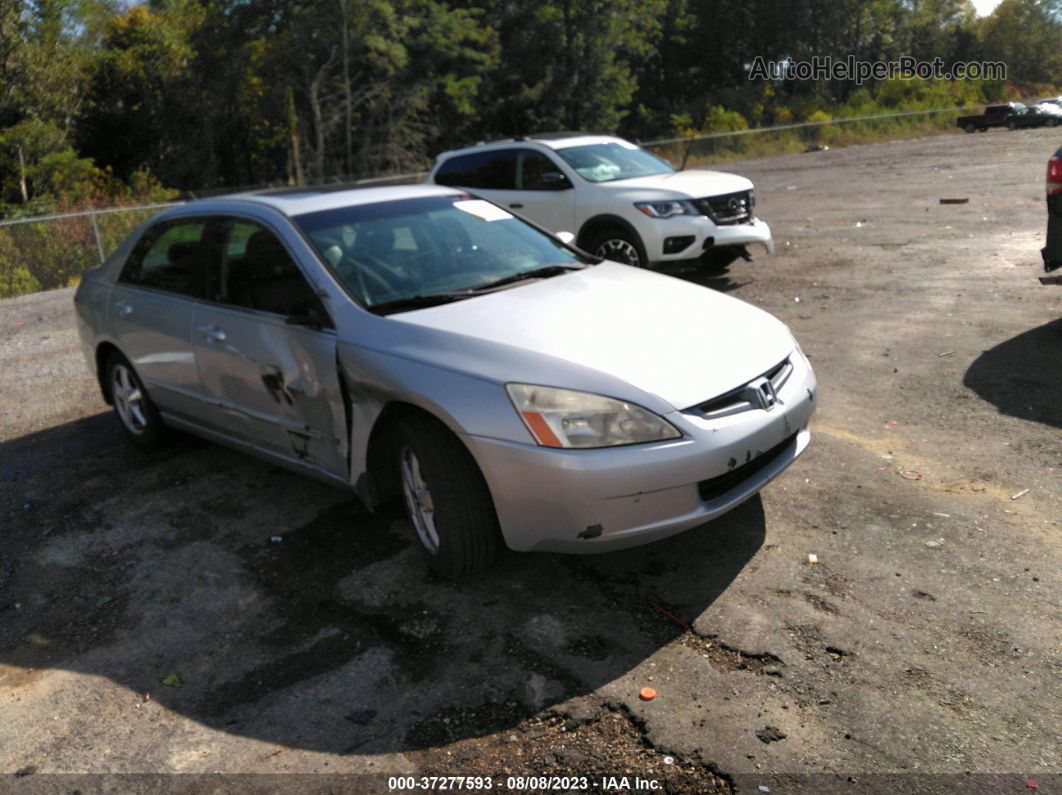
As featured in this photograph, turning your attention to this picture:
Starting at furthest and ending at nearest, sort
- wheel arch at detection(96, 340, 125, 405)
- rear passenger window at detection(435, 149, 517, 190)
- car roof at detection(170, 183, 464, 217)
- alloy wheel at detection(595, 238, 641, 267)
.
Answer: rear passenger window at detection(435, 149, 517, 190), alloy wheel at detection(595, 238, 641, 267), wheel arch at detection(96, 340, 125, 405), car roof at detection(170, 183, 464, 217)

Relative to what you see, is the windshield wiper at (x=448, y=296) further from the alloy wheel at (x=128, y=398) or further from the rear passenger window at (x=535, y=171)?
the rear passenger window at (x=535, y=171)

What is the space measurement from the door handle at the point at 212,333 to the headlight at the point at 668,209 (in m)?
5.71

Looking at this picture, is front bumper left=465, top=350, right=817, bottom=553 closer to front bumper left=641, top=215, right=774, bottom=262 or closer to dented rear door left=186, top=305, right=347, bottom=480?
dented rear door left=186, top=305, right=347, bottom=480

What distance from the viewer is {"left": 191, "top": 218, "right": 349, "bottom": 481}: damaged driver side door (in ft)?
15.0

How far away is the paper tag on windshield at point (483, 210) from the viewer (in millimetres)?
5531

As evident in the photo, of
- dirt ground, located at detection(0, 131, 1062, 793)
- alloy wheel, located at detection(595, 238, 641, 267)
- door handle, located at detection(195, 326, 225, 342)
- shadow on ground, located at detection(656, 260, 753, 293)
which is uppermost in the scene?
door handle, located at detection(195, 326, 225, 342)

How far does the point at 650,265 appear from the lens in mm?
10023

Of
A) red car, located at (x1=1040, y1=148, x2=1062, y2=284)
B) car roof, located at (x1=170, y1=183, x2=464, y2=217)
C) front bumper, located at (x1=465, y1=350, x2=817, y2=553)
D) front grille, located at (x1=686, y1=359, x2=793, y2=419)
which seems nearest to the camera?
front bumper, located at (x1=465, y1=350, x2=817, y2=553)

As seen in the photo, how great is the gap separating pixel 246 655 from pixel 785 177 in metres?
22.9

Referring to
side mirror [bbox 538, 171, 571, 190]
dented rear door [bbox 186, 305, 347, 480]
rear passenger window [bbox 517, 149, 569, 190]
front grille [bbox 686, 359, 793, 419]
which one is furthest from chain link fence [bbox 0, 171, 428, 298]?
front grille [bbox 686, 359, 793, 419]

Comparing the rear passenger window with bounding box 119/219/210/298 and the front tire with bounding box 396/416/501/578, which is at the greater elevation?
the rear passenger window with bounding box 119/219/210/298

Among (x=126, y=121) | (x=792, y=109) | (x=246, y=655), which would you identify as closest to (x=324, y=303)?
(x=246, y=655)

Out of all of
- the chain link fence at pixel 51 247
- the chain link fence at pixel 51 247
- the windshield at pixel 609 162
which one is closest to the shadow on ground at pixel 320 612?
the windshield at pixel 609 162

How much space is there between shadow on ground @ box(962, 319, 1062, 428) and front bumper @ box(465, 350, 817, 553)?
2.83 metres
